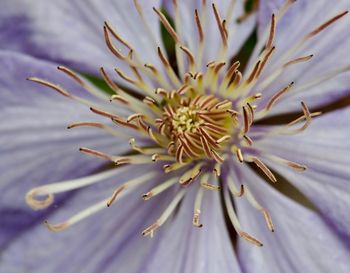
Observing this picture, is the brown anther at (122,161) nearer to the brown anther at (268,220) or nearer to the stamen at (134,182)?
the stamen at (134,182)

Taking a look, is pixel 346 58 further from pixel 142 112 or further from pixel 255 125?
pixel 142 112

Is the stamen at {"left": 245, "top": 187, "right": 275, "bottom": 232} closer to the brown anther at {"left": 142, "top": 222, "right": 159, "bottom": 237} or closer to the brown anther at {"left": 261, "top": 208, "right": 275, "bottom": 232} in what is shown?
the brown anther at {"left": 261, "top": 208, "right": 275, "bottom": 232}

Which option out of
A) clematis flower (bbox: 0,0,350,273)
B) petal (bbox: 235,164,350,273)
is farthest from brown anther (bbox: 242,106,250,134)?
petal (bbox: 235,164,350,273)

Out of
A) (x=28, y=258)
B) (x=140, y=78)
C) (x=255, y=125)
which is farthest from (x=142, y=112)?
(x=28, y=258)

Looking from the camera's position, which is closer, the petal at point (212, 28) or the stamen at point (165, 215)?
the stamen at point (165, 215)

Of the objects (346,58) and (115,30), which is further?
(115,30)

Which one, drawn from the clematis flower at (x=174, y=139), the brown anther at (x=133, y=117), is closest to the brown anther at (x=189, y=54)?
the clematis flower at (x=174, y=139)
